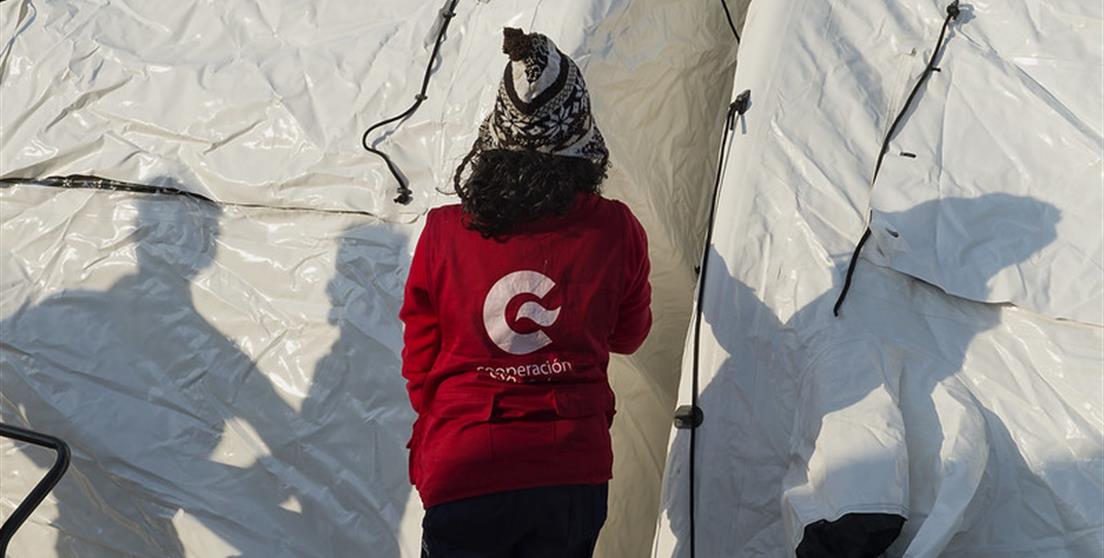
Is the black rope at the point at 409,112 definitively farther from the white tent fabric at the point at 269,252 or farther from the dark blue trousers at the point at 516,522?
the dark blue trousers at the point at 516,522

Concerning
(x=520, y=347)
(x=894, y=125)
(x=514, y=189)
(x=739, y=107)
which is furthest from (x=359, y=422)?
(x=894, y=125)

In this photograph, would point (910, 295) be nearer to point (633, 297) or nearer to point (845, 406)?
point (845, 406)

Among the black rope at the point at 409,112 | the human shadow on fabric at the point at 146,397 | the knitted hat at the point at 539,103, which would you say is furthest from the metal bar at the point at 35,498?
the knitted hat at the point at 539,103

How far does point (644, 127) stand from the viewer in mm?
2129

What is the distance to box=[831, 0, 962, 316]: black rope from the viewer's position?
1750mm

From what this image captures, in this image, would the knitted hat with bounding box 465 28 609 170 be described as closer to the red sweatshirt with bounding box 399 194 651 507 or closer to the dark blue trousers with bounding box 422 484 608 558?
the red sweatshirt with bounding box 399 194 651 507

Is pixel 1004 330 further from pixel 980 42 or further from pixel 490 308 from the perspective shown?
pixel 490 308

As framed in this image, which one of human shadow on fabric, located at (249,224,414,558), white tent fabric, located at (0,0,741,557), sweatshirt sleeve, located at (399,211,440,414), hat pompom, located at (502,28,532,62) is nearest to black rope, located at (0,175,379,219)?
white tent fabric, located at (0,0,741,557)

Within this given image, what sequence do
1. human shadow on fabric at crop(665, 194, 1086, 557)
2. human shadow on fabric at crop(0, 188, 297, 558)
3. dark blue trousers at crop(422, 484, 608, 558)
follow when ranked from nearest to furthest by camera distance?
1. dark blue trousers at crop(422, 484, 608, 558)
2. human shadow on fabric at crop(665, 194, 1086, 557)
3. human shadow on fabric at crop(0, 188, 297, 558)

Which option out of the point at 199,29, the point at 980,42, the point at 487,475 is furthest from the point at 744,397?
the point at 199,29

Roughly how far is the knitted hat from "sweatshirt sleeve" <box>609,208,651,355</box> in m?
0.14

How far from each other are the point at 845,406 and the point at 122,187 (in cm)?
144

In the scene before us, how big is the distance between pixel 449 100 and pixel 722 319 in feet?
2.18

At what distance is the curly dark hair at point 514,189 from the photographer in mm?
1408
